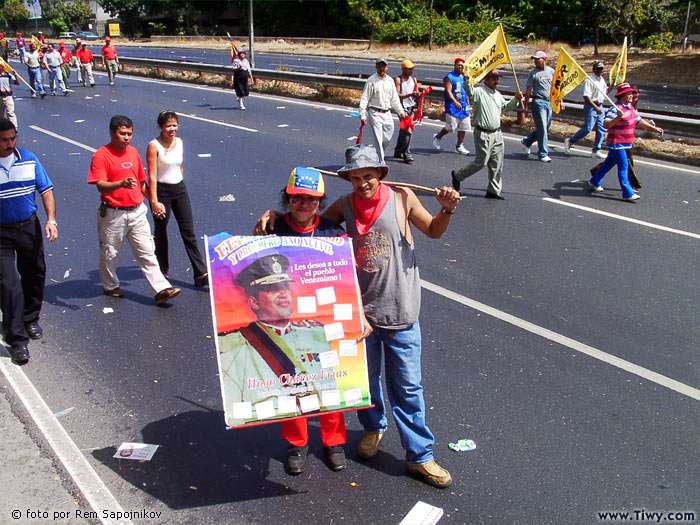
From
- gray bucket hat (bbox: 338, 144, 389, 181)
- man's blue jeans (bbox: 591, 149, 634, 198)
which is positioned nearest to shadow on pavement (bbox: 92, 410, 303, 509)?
gray bucket hat (bbox: 338, 144, 389, 181)

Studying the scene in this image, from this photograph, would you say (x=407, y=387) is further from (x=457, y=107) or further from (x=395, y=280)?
(x=457, y=107)

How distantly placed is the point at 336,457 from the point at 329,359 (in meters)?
0.70

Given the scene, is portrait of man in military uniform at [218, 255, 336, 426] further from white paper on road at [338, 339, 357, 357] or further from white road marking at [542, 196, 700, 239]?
white road marking at [542, 196, 700, 239]

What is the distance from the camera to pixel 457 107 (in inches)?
484

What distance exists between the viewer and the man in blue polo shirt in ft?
16.6

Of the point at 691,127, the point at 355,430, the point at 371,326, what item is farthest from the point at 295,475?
the point at 691,127

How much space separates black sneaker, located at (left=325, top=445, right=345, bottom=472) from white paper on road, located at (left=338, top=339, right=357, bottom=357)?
2.19ft

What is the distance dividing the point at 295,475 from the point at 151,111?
1617 cm

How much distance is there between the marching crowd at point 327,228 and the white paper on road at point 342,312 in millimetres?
135

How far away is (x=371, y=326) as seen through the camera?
12.0 feet

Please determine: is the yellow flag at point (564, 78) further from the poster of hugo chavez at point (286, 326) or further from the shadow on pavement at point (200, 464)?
the shadow on pavement at point (200, 464)

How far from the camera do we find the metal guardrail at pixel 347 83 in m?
12.3

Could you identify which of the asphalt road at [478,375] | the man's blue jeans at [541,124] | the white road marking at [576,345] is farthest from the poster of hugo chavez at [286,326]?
the man's blue jeans at [541,124]

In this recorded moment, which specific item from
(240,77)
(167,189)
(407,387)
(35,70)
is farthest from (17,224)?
(35,70)
